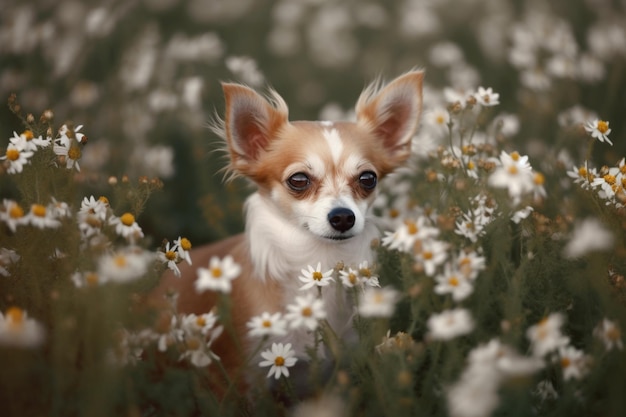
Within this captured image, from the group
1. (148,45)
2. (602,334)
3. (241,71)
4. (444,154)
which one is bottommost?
(602,334)

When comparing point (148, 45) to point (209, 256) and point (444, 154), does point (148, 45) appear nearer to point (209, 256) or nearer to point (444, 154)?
point (209, 256)

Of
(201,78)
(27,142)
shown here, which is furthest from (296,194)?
(201,78)

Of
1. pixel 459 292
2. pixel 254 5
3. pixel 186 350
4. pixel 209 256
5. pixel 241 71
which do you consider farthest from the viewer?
pixel 254 5

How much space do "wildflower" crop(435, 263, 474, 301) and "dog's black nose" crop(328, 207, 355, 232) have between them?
84 centimetres

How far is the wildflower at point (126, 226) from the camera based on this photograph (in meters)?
2.27

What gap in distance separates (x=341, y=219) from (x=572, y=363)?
1205mm

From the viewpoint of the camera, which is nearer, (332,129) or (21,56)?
(332,129)

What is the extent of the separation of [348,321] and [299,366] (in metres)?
0.33

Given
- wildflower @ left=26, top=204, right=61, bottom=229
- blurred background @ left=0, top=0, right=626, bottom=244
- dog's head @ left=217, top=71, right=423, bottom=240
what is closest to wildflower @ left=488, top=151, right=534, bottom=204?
dog's head @ left=217, top=71, right=423, bottom=240

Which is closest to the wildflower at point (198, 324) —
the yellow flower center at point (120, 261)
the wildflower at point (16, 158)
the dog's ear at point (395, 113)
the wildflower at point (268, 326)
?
the wildflower at point (268, 326)

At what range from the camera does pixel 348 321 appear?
308 centimetres

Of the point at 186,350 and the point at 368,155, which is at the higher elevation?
the point at 368,155

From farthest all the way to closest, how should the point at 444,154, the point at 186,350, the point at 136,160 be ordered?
the point at 136,160 → the point at 444,154 → the point at 186,350

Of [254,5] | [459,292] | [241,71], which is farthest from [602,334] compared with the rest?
[254,5]
